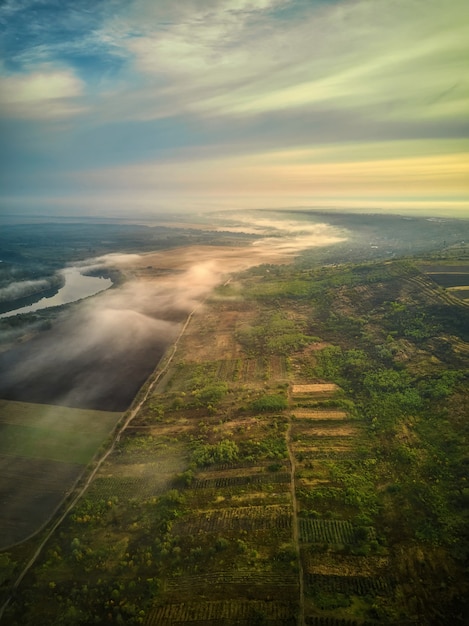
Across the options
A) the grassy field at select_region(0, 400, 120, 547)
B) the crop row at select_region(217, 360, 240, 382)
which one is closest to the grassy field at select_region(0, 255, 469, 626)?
the crop row at select_region(217, 360, 240, 382)

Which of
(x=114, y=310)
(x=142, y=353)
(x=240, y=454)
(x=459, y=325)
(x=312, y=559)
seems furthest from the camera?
(x=114, y=310)

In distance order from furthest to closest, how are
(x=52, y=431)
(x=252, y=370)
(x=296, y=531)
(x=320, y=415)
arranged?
1. (x=252, y=370)
2. (x=320, y=415)
3. (x=52, y=431)
4. (x=296, y=531)

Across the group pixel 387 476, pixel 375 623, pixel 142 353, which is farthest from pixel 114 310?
pixel 375 623

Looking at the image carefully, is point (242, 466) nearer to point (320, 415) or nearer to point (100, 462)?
point (320, 415)

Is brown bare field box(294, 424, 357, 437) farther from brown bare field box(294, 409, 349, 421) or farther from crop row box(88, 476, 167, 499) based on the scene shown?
crop row box(88, 476, 167, 499)

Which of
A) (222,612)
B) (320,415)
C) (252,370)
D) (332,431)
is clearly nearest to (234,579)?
(222,612)

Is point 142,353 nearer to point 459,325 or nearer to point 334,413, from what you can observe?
point 334,413
